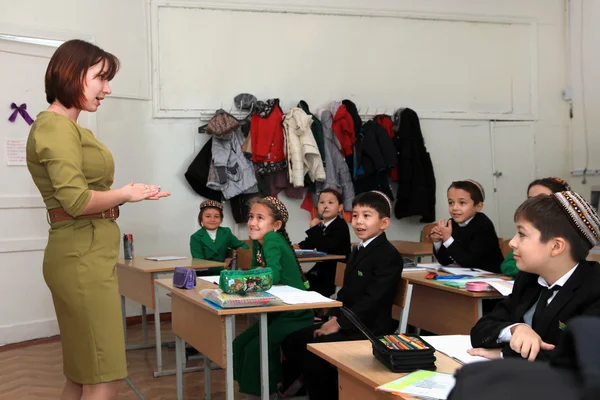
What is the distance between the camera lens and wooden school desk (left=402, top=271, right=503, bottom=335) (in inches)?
112

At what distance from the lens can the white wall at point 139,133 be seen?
5395 mm

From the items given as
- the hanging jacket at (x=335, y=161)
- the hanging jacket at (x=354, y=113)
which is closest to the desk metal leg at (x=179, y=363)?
the hanging jacket at (x=335, y=161)

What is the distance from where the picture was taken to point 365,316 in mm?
2953

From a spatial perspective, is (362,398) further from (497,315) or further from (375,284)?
(375,284)

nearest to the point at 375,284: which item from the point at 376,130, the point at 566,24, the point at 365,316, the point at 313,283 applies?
the point at 365,316

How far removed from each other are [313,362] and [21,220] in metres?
3.46

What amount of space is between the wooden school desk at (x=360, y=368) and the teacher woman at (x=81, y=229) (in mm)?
670

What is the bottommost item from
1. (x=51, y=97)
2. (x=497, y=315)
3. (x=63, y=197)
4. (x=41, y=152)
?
(x=497, y=315)

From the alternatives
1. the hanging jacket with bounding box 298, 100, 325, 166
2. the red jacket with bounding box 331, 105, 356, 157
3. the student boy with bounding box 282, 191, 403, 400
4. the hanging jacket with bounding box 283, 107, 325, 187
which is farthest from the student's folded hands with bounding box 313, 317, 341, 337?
the red jacket with bounding box 331, 105, 356, 157

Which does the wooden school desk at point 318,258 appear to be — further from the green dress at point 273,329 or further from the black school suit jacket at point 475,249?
the green dress at point 273,329

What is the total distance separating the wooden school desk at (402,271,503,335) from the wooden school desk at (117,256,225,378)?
55.3 inches

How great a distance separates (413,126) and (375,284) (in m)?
3.95

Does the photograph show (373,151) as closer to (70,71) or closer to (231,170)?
(231,170)

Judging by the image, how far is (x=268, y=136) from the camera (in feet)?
19.9
